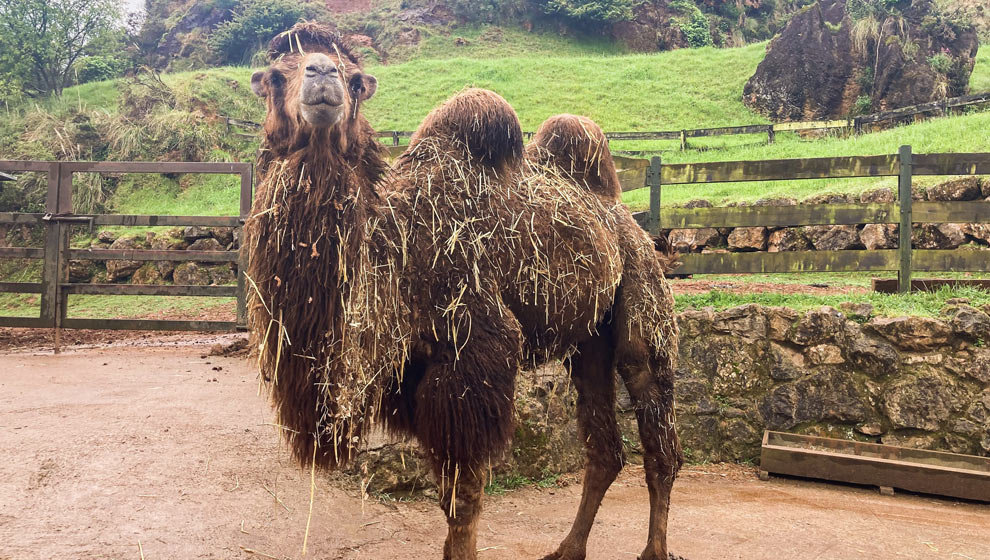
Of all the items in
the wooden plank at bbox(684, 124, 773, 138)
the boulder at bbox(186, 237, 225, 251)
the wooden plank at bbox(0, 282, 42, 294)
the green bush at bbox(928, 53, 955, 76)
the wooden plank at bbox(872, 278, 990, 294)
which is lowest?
the wooden plank at bbox(0, 282, 42, 294)

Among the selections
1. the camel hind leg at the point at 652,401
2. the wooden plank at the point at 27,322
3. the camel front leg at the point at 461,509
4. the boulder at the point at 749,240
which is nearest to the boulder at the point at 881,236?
the boulder at the point at 749,240

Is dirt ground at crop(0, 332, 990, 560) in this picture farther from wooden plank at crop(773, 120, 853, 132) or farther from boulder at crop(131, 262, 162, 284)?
wooden plank at crop(773, 120, 853, 132)

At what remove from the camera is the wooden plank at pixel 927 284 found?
21.1ft

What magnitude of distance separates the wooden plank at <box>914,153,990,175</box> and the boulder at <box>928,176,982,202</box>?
481cm

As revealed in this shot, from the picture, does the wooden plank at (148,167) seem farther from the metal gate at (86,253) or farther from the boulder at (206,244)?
the boulder at (206,244)

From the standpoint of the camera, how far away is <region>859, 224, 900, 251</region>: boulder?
425 inches

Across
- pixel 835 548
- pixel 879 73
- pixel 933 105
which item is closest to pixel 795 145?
pixel 933 105

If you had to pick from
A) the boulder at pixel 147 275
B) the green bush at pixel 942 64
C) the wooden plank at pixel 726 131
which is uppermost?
the green bush at pixel 942 64

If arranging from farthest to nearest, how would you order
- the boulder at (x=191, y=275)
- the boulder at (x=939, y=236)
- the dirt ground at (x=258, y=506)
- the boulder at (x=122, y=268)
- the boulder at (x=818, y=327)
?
the boulder at (x=122, y=268)
the boulder at (x=191, y=275)
the boulder at (x=939, y=236)
the boulder at (x=818, y=327)
the dirt ground at (x=258, y=506)

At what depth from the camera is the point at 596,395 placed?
3809mm

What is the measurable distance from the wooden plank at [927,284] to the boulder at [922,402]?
61.7 inches

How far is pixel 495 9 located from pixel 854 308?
132 feet

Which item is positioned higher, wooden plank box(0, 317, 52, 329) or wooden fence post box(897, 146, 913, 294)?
wooden fence post box(897, 146, 913, 294)

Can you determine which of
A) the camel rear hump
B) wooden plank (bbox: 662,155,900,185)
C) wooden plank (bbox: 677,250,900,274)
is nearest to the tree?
wooden plank (bbox: 662,155,900,185)
